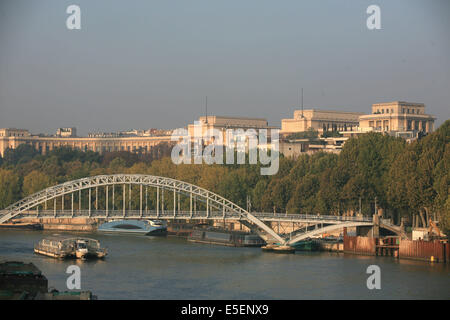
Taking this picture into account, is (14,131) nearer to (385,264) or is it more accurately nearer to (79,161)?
(79,161)

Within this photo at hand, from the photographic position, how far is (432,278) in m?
41.0

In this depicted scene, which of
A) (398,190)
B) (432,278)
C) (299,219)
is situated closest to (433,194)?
(398,190)

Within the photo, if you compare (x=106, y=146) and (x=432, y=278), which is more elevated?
(x=106, y=146)

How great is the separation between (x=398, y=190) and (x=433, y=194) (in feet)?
8.24

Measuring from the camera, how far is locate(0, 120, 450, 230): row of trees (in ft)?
174

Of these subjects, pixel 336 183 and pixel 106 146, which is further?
pixel 106 146

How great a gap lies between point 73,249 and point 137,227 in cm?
1906

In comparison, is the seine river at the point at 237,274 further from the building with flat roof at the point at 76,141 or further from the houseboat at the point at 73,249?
the building with flat roof at the point at 76,141

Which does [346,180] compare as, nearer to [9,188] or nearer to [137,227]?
[137,227]

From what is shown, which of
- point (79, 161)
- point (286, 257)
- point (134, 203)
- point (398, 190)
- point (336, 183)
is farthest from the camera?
point (79, 161)

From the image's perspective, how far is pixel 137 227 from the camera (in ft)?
228

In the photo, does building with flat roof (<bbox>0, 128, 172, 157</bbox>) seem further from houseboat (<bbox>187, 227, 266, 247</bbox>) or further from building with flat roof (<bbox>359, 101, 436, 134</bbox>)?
houseboat (<bbox>187, 227, 266, 247</bbox>)
